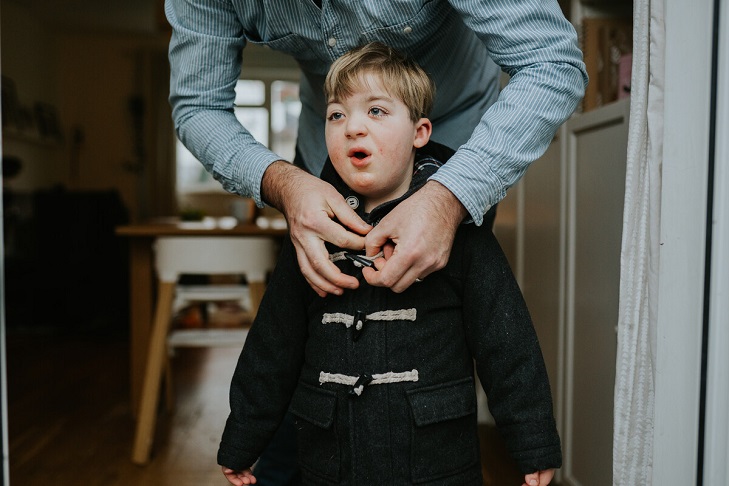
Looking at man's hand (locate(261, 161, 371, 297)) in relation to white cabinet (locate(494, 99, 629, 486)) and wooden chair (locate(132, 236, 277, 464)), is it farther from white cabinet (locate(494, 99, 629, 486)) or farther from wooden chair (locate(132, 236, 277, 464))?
wooden chair (locate(132, 236, 277, 464))

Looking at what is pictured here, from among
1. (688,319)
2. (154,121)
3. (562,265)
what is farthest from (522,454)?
(154,121)

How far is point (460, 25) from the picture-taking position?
123 cm

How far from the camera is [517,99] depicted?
98cm

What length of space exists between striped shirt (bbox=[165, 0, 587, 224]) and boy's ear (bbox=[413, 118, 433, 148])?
0.29 ft

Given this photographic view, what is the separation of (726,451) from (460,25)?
79 centimetres

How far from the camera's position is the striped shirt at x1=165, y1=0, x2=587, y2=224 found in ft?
3.22

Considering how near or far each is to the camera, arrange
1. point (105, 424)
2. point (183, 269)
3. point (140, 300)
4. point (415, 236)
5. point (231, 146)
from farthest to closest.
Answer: point (140, 300)
point (105, 424)
point (183, 269)
point (231, 146)
point (415, 236)

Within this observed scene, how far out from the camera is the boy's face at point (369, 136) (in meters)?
1.02

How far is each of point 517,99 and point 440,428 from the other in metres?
0.49

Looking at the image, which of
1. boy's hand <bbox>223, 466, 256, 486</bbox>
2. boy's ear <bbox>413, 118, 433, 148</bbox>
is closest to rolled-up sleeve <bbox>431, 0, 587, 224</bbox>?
boy's ear <bbox>413, 118, 433, 148</bbox>

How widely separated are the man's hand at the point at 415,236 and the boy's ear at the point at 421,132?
15cm

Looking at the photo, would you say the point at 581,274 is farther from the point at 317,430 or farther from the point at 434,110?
the point at 317,430

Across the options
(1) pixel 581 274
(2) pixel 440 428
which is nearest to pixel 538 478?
(2) pixel 440 428

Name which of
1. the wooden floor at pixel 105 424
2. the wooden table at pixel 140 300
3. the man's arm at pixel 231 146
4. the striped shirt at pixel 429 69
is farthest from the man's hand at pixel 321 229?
the wooden table at pixel 140 300
